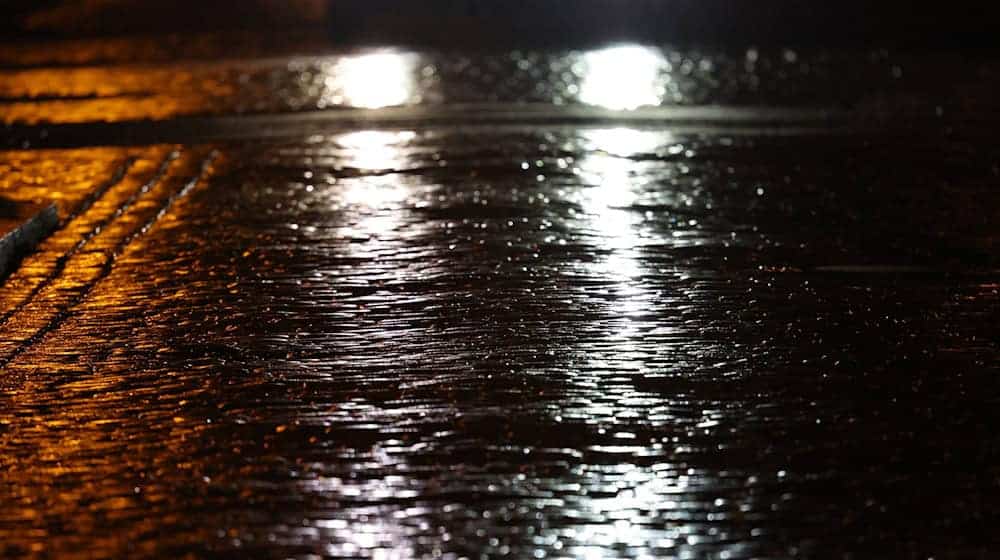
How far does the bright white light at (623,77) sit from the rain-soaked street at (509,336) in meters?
1.03

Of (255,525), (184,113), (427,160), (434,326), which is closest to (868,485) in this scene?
(255,525)

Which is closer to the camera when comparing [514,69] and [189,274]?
[189,274]

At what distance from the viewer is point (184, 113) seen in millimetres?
14250

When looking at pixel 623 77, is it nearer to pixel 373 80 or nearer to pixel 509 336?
pixel 373 80

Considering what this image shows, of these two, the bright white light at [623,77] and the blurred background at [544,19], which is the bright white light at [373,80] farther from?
the blurred background at [544,19]

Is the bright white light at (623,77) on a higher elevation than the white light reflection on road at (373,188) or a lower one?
higher

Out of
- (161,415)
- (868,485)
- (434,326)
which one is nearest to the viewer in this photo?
(868,485)

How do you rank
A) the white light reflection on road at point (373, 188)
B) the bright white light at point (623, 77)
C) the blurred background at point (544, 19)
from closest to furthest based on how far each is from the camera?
the white light reflection on road at point (373, 188), the bright white light at point (623, 77), the blurred background at point (544, 19)

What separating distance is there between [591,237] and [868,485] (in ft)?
12.8

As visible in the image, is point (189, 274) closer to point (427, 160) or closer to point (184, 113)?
point (427, 160)

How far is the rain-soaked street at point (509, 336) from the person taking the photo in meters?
4.83

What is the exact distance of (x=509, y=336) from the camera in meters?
6.77

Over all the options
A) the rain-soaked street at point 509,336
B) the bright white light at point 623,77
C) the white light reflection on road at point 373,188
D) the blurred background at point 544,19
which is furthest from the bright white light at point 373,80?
the blurred background at point 544,19

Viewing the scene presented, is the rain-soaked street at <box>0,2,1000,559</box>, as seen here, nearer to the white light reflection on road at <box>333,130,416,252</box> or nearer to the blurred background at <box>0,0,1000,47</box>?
the white light reflection on road at <box>333,130,416,252</box>
